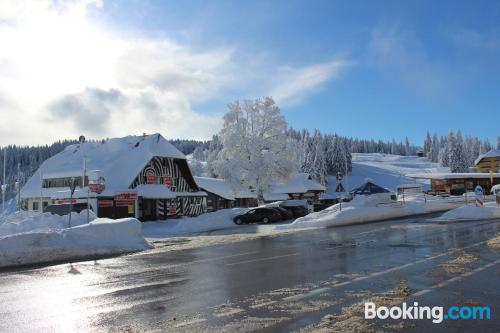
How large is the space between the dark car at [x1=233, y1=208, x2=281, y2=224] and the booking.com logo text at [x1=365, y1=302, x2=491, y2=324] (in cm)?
3005

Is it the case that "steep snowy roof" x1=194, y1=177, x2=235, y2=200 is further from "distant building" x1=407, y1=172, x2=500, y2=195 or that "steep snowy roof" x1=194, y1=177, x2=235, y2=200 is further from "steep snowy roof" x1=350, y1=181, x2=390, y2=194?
"distant building" x1=407, y1=172, x2=500, y2=195

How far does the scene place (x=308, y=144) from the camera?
12988 centimetres

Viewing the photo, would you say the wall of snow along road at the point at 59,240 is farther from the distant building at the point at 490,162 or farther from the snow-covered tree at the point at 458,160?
the snow-covered tree at the point at 458,160

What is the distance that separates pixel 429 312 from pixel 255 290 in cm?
322

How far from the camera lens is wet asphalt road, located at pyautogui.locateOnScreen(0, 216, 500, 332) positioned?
6.76 m

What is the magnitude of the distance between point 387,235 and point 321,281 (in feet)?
35.8

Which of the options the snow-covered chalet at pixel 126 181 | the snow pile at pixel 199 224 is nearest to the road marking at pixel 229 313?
the snow pile at pixel 199 224

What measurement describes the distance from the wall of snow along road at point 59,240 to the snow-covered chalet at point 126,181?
1795 cm

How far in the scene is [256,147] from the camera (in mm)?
51781

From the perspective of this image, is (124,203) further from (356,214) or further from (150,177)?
(356,214)

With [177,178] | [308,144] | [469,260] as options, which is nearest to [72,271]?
[469,260]

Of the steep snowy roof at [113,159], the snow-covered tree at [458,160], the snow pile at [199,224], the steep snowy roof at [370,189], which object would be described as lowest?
the snow pile at [199,224]

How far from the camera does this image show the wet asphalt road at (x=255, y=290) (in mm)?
6758

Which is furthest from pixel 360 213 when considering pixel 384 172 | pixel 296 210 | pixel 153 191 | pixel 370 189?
pixel 384 172
